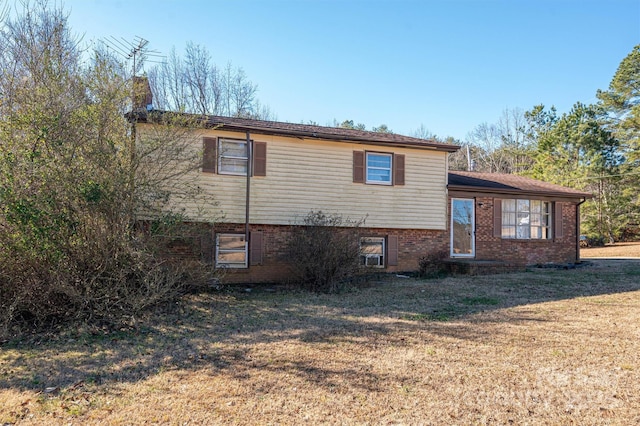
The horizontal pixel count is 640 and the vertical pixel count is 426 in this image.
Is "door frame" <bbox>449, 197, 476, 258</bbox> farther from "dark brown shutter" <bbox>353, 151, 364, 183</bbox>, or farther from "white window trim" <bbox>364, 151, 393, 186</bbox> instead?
"dark brown shutter" <bbox>353, 151, 364, 183</bbox>

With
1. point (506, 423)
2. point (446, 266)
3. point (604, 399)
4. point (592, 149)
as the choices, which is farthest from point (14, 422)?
point (592, 149)

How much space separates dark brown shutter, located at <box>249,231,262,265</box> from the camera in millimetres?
10742

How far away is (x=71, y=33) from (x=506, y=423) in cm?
1124

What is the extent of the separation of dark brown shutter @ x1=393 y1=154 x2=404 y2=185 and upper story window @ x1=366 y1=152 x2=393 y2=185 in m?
0.12

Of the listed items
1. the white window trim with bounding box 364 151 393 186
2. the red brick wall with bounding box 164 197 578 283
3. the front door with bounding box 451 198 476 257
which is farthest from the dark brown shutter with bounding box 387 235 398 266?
the front door with bounding box 451 198 476 257

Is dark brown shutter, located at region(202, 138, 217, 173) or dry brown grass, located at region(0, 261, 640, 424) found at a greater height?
dark brown shutter, located at region(202, 138, 217, 173)

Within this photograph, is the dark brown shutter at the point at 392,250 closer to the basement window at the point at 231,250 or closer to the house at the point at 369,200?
the house at the point at 369,200

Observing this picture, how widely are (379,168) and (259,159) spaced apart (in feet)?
11.7

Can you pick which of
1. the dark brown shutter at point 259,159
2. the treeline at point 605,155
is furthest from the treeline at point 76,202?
the treeline at point 605,155

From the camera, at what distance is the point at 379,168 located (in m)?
12.1

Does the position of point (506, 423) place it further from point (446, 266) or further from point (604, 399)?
point (446, 266)

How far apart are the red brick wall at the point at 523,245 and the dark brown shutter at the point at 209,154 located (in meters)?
8.33

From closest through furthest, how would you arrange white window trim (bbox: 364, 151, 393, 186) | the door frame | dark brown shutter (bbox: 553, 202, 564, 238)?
white window trim (bbox: 364, 151, 393, 186) → the door frame → dark brown shutter (bbox: 553, 202, 564, 238)

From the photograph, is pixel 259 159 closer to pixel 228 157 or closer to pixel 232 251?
pixel 228 157
